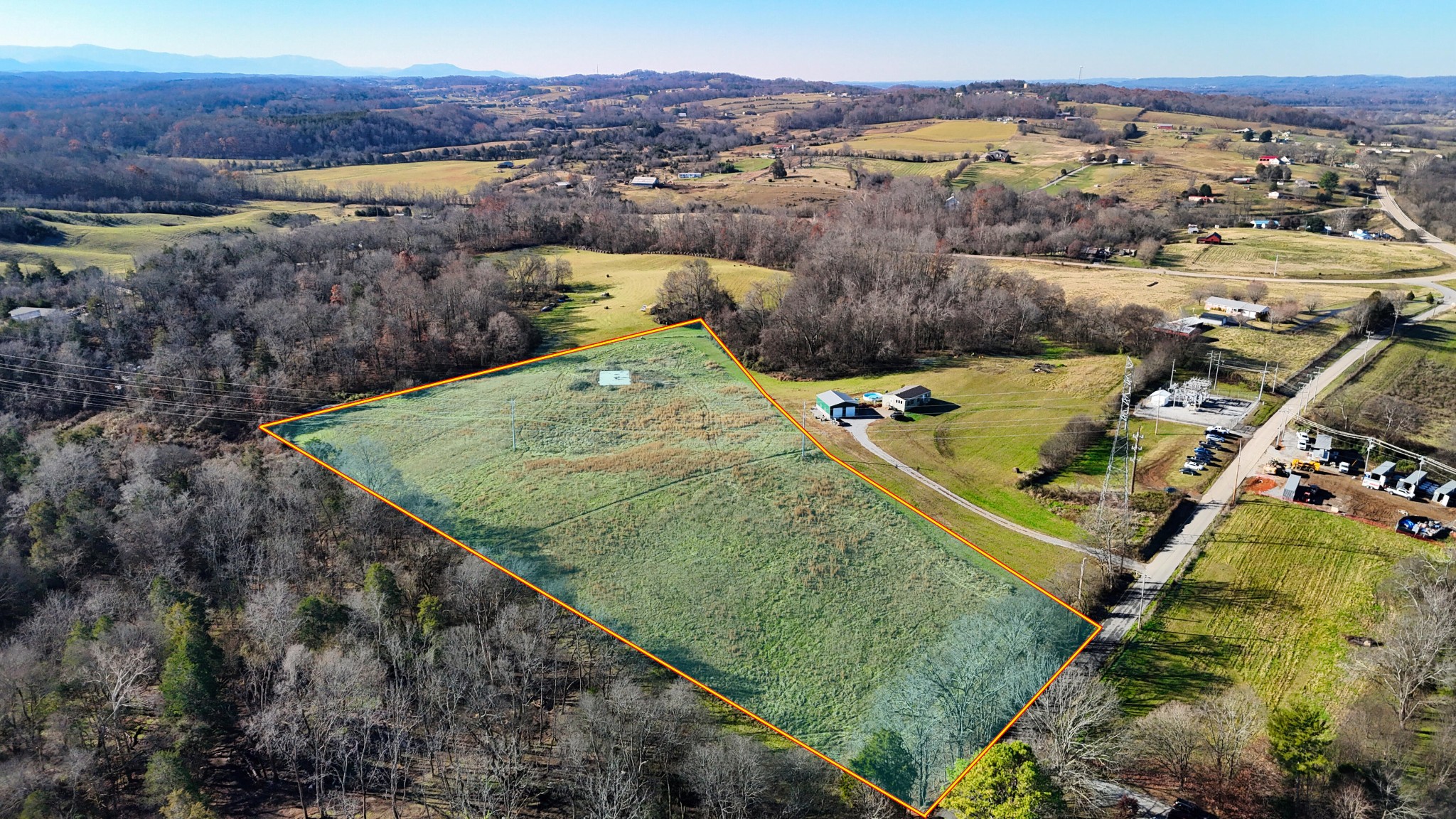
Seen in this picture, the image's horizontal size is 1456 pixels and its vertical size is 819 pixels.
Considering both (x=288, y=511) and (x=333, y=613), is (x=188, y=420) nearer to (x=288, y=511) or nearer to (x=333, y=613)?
(x=288, y=511)

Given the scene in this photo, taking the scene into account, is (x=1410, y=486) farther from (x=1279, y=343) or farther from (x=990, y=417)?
(x=1279, y=343)

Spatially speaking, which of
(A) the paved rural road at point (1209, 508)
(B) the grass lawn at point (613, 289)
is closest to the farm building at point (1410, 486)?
(A) the paved rural road at point (1209, 508)

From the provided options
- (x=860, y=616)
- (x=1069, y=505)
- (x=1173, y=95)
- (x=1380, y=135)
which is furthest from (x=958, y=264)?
(x=1173, y=95)

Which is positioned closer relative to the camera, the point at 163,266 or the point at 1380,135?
the point at 163,266

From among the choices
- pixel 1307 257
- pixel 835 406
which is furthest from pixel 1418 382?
pixel 835 406

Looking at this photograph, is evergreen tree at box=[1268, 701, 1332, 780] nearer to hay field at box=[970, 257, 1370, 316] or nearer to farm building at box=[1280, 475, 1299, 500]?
farm building at box=[1280, 475, 1299, 500]

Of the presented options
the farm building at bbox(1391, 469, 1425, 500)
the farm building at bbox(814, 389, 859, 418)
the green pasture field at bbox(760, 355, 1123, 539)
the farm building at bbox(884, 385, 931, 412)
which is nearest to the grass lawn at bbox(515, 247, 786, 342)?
the green pasture field at bbox(760, 355, 1123, 539)
